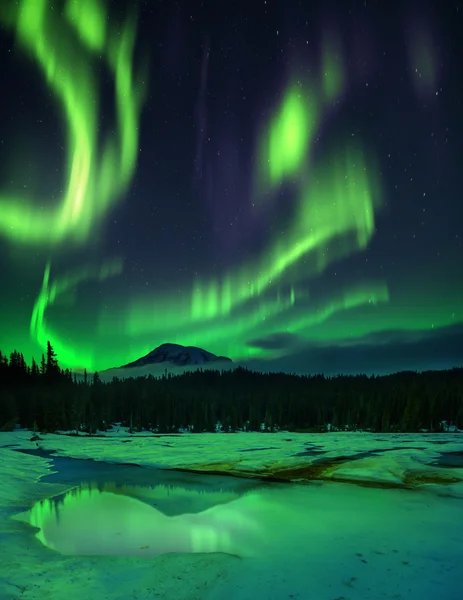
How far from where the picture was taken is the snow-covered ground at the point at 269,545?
9961 millimetres

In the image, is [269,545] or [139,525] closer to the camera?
[269,545]

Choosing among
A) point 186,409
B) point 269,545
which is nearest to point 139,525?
point 269,545

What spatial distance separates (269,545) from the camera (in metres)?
13.4

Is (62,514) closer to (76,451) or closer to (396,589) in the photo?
(396,589)

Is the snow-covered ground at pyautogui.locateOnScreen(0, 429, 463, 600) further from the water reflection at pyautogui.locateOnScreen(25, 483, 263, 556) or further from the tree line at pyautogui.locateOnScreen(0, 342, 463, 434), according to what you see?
the tree line at pyautogui.locateOnScreen(0, 342, 463, 434)

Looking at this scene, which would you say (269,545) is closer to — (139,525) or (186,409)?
(139,525)

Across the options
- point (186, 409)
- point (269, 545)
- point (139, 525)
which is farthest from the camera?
point (186, 409)

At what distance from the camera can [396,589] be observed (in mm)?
9820

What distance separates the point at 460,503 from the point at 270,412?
8873 cm

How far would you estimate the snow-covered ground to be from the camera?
9.96 meters

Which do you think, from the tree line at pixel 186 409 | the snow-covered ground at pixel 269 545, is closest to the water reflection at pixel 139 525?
the snow-covered ground at pixel 269 545

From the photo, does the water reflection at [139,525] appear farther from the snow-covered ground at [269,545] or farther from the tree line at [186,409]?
the tree line at [186,409]

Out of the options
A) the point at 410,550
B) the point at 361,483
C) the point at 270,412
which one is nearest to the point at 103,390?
the point at 270,412

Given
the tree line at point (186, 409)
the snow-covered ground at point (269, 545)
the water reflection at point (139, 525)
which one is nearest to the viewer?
the snow-covered ground at point (269, 545)
